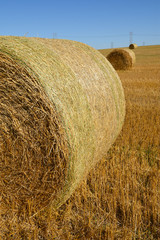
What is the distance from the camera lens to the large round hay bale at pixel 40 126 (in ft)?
8.70

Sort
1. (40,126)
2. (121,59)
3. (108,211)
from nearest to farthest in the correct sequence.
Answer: (40,126), (108,211), (121,59)

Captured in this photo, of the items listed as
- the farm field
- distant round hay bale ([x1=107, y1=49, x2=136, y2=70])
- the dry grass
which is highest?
distant round hay bale ([x1=107, y1=49, x2=136, y2=70])

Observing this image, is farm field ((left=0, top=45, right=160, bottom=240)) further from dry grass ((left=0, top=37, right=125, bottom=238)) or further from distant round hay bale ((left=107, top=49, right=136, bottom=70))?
distant round hay bale ((left=107, top=49, right=136, bottom=70))

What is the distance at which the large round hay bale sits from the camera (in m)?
2.65

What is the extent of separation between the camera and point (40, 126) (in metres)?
2.71

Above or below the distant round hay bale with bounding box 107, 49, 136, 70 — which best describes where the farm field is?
below

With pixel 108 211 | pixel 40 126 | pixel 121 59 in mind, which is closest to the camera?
pixel 40 126

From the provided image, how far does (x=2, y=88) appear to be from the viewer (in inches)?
110

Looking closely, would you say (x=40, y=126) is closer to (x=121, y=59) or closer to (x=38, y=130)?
(x=38, y=130)

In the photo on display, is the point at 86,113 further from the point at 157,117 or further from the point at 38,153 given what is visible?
the point at 157,117

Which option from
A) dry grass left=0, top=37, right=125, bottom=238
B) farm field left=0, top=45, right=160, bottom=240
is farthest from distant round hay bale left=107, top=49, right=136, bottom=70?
dry grass left=0, top=37, right=125, bottom=238

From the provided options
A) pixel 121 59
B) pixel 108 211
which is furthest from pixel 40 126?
pixel 121 59

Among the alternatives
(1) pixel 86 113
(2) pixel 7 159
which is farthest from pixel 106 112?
(2) pixel 7 159

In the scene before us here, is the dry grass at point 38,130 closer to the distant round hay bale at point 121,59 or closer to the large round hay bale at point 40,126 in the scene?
the large round hay bale at point 40,126
